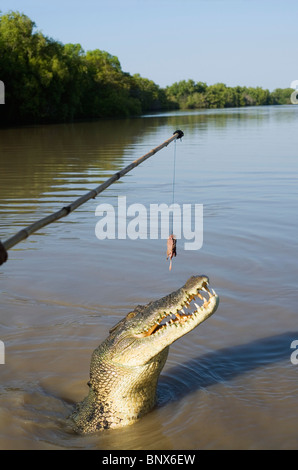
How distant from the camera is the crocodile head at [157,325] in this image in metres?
3.94

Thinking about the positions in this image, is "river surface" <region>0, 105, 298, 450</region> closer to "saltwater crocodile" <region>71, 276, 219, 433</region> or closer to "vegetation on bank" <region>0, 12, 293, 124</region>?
"saltwater crocodile" <region>71, 276, 219, 433</region>

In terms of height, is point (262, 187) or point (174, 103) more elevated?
point (174, 103)

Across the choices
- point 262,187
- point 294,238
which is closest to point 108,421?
point 294,238

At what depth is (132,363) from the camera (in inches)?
170

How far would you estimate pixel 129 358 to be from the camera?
4324 millimetres

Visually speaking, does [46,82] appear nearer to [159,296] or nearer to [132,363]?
[159,296]

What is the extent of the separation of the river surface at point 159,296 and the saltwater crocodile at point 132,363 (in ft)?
0.44

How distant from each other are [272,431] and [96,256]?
16.7 feet

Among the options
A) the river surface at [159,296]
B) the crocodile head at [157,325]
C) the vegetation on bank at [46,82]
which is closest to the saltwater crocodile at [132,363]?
the crocodile head at [157,325]

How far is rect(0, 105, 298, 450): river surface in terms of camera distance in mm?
4598
